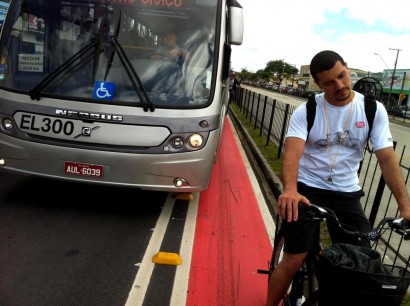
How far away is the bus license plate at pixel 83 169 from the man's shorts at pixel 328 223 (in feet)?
8.06

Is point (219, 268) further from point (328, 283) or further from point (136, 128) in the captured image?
point (328, 283)

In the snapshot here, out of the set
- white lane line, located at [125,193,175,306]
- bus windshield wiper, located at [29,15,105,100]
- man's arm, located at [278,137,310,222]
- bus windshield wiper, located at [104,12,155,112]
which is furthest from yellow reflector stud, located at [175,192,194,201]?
man's arm, located at [278,137,310,222]

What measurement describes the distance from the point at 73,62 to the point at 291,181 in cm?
322

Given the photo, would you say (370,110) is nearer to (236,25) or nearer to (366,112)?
(366,112)

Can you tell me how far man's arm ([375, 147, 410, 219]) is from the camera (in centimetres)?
231

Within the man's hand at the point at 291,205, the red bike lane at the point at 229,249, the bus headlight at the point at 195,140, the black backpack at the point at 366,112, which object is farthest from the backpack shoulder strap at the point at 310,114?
the bus headlight at the point at 195,140

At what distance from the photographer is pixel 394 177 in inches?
96.3

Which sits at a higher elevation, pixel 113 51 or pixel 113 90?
pixel 113 51

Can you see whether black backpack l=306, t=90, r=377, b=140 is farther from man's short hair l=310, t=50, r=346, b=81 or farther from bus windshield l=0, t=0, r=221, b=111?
bus windshield l=0, t=0, r=221, b=111

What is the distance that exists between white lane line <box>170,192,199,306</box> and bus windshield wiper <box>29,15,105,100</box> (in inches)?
77.6

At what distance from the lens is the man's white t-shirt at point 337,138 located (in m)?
2.53

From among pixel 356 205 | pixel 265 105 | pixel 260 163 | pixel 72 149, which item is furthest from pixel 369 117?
pixel 265 105

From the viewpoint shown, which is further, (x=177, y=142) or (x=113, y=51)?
(x=113, y=51)

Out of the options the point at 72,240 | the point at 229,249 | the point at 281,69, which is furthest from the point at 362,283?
the point at 281,69
